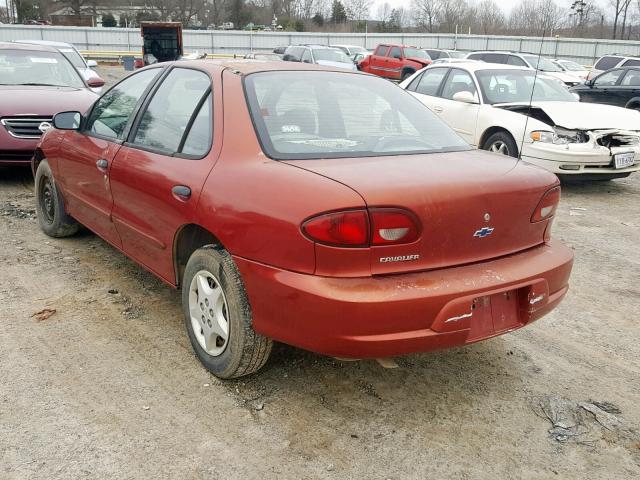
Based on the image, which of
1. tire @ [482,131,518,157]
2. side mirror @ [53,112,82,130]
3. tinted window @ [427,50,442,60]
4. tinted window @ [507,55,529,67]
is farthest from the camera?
tinted window @ [427,50,442,60]

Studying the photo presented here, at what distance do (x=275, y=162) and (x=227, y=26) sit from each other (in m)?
67.6

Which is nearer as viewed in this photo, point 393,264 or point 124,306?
point 393,264

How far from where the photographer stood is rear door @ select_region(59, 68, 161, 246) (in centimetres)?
397

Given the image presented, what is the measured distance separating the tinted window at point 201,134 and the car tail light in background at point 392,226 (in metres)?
1.06

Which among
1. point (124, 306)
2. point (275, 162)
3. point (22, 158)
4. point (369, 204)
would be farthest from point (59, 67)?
point (369, 204)

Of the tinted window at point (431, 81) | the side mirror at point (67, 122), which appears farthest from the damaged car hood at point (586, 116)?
the side mirror at point (67, 122)

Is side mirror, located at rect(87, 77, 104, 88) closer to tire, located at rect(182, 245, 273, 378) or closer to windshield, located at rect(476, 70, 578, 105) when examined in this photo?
windshield, located at rect(476, 70, 578, 105)

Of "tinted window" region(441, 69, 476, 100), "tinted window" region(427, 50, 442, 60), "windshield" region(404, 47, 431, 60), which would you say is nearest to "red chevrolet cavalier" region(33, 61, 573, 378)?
"tinted window" region(441, 69, 476, 100)

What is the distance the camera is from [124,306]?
4035 mm

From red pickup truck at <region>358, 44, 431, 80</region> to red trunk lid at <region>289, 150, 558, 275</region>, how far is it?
2104cm

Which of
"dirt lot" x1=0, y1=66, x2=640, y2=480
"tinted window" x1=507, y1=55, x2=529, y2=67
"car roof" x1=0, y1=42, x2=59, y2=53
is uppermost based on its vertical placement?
"tinted window" x1=507, y1=55, x2=529, y2=67

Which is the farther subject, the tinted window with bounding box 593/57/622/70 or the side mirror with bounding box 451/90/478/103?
the tinted window with bounding box 593/57/622/70

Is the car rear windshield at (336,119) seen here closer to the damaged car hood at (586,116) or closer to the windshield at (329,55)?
the damaged car hood at (586,116)

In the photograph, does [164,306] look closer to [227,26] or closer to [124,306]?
[124,306]
